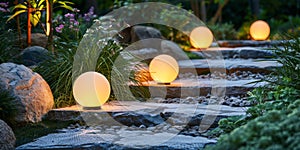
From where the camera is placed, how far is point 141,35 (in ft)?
26.7

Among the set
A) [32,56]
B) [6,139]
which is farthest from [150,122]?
[32,56]

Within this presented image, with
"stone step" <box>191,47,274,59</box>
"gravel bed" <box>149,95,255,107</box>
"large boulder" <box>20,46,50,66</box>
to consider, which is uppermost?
"large boulder" <box>20,46,50,66</box>

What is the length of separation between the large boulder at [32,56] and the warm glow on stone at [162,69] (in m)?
1.34

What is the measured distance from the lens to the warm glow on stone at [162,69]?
5.57 meters

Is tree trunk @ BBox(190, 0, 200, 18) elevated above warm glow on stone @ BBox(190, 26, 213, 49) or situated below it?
above

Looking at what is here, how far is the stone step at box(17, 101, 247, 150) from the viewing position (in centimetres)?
355

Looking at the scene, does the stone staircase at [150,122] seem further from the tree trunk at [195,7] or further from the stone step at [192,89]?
the tree trunk at [195,7]

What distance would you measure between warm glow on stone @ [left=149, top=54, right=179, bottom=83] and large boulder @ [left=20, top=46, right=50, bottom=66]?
52.9 inches

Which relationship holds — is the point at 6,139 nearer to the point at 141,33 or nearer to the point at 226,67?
the point at 226,67

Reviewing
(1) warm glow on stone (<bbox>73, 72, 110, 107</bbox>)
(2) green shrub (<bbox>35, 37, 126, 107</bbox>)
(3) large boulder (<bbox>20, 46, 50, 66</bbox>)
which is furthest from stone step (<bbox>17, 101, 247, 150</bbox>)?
(3) large boulder (<bbox>20, 46, 50, 66</bbox>)

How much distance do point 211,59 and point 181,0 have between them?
611 cm

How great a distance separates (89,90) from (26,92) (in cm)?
58

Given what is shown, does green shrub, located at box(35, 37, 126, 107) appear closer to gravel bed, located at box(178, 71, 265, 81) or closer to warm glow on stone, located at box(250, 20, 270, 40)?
gravel bed, located at box(178, 71, 265, 81)

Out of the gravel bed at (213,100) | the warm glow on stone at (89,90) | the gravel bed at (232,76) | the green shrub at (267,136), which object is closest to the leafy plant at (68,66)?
the warm glow on stone at (89,90)
